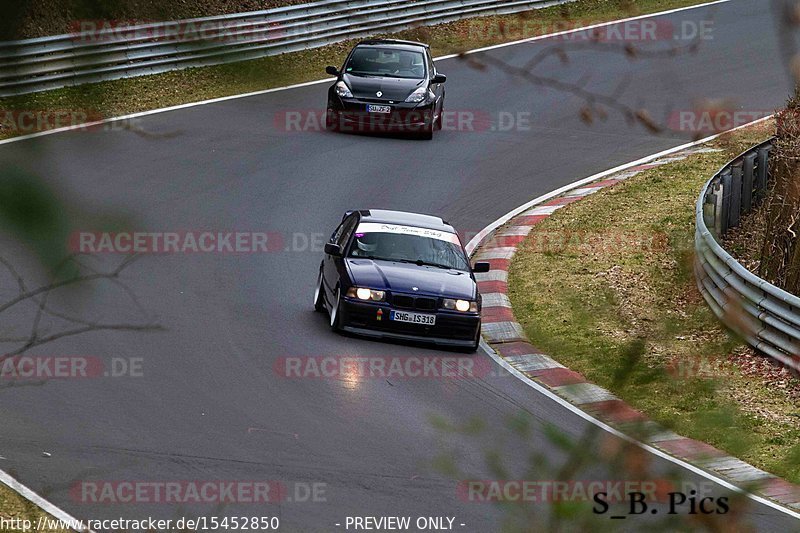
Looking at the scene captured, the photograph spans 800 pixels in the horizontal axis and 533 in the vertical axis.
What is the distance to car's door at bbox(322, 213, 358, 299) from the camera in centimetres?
1413

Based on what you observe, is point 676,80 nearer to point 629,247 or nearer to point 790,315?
point 629,247

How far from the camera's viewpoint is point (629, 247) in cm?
1841

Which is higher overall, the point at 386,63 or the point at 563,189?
the point at 386,63

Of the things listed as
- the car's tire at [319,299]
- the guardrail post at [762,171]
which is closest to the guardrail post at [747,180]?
the guardrail post at [762,171]

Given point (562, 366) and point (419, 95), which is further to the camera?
point (419, 95)

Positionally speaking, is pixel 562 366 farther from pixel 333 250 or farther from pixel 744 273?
pixel 744 273

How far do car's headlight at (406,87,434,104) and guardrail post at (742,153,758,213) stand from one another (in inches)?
262

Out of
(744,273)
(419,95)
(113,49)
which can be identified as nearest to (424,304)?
(744,273)

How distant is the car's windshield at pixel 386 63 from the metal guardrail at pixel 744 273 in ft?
23.0

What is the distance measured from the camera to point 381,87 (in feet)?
76.6

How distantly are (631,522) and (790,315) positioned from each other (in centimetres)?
1215

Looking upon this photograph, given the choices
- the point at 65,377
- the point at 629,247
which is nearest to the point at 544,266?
the point at 629,247

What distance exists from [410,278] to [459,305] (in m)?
0.68

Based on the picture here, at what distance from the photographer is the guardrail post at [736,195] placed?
1895 cm
